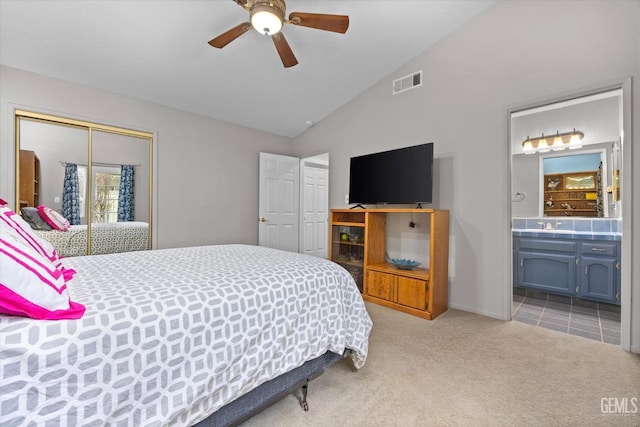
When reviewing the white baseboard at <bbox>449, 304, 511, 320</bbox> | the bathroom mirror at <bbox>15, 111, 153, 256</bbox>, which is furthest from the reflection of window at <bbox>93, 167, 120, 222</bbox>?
the white baseboard at <bbox>449, 304, 511, 320</bbox>

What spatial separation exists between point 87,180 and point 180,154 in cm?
108

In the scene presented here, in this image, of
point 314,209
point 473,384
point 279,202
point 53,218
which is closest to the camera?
point 473,384

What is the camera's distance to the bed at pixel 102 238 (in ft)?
10.2

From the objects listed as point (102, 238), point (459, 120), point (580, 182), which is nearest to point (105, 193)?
point (102, 238)

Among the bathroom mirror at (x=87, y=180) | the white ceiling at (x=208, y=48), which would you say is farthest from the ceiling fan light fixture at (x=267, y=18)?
the bathroom mirror at (x=87, y=180)

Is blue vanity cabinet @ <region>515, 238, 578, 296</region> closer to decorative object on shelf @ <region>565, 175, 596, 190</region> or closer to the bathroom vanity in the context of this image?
the bathroom vanity

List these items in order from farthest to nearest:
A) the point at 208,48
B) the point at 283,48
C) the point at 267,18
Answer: the point at 208,48, the point at 283,48, the point at 267,18

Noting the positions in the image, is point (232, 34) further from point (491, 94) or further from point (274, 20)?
point (491, 94)

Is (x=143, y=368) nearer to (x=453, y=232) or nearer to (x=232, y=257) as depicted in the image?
(x=232, y=257)

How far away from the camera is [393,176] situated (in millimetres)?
3459

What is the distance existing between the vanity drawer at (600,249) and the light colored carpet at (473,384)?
130 centimetres

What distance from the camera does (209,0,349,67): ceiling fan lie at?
78.0 inches

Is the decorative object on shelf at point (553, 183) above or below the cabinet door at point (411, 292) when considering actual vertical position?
above

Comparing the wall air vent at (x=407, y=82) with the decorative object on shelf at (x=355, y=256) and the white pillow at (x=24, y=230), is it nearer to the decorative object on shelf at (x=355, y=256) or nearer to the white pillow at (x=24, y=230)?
the decorative object on shelf at (x=355, y=256)
